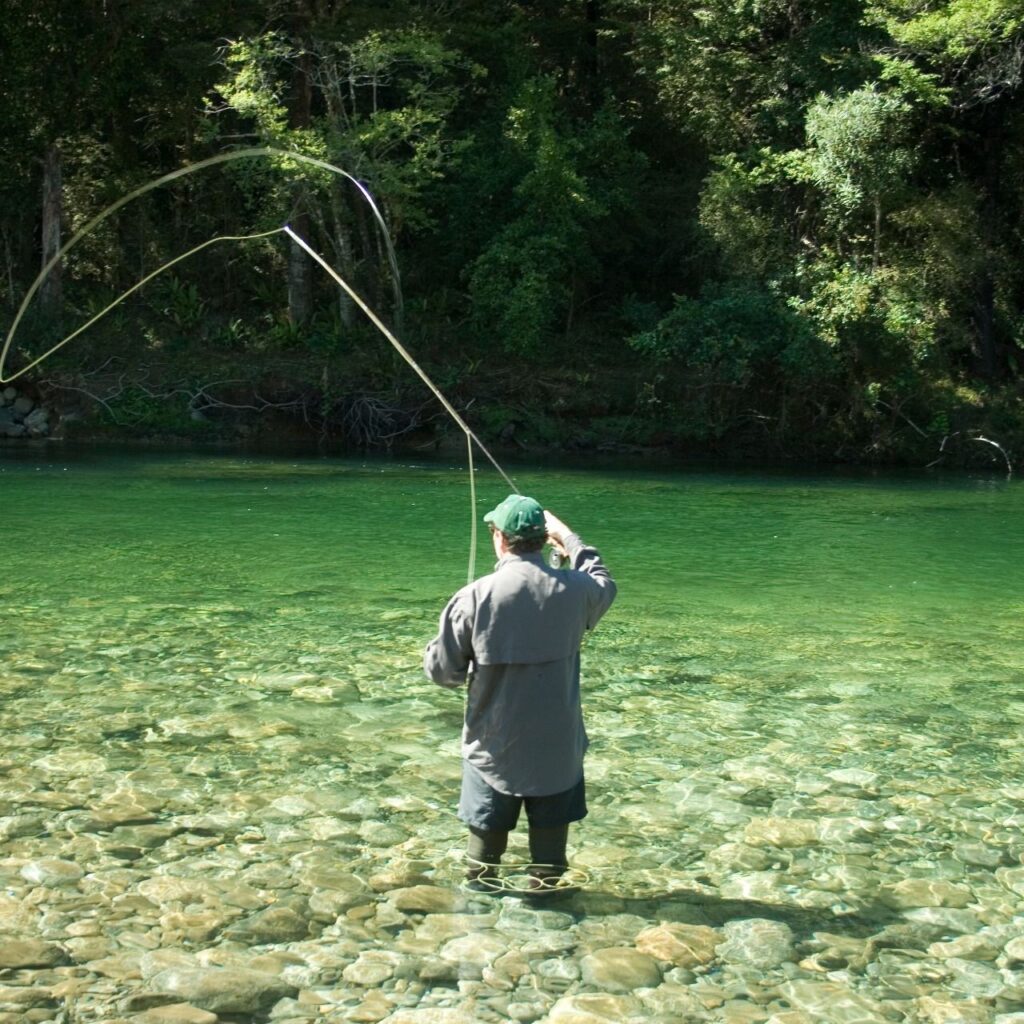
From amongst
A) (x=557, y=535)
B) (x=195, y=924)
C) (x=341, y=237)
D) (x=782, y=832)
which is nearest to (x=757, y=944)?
(x=782, y=832)

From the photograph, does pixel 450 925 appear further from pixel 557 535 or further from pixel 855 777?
pixel 855 777

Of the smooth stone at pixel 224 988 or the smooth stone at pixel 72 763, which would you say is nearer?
the smooth stone at pixel 224 988

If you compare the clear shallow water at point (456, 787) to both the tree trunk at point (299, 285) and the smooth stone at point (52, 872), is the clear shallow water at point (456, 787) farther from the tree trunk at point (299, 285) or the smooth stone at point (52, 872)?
the tree trunk at point (299, 285)

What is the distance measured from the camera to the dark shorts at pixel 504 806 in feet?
15.0

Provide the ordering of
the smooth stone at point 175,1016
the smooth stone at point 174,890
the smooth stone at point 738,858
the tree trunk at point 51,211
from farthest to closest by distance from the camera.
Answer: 1. the tree trunk at point 51,211
2. the smooth stone at point 738,858
3. the smooth stone at point 174,890
4. the smooth stone at point 175,1016

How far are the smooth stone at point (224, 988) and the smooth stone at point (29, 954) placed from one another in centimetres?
38

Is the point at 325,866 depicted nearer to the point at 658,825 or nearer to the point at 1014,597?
the point at 658,825

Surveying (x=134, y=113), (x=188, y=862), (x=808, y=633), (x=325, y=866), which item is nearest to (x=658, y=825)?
(x=325, y=866)

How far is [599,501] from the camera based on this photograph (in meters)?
18.8

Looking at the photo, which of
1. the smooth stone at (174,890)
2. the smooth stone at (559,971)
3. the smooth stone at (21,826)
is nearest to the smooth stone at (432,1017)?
the smooth stone at (559,971)

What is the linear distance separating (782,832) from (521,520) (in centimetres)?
225

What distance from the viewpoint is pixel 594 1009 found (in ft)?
13.7

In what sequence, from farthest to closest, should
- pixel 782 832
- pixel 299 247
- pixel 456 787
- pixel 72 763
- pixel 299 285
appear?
pixel 299 285
pixel 299 247
pixel 72 763
pixel 456 787
pixel 782 832

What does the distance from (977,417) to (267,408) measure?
1414 cm
